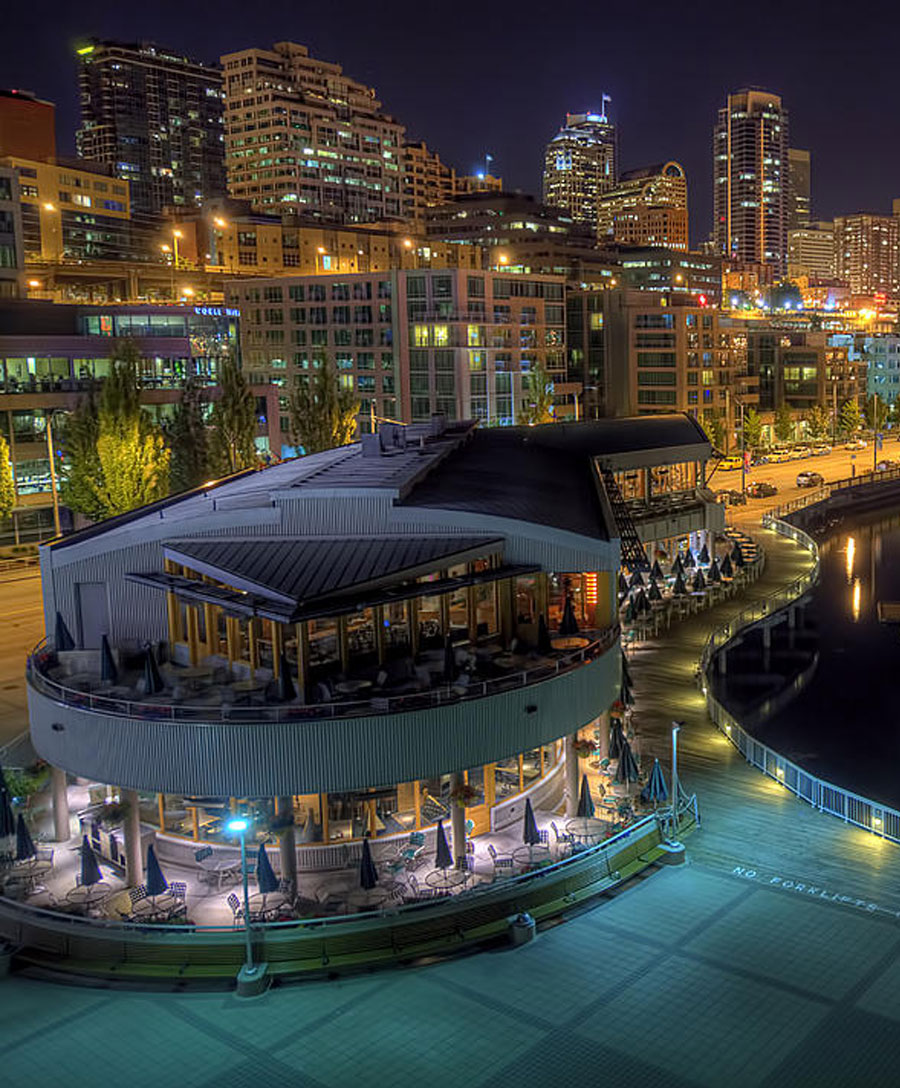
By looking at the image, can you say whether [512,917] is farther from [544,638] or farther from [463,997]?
[544,638]

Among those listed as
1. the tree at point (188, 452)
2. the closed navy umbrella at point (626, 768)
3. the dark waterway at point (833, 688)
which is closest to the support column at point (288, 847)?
the closed navy umbrella at point (626, 768)

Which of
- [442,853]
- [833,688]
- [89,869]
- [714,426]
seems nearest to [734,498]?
[714,426]

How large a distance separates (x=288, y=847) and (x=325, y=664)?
212 inches

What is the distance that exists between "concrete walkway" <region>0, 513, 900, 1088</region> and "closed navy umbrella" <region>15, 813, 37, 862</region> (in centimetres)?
493

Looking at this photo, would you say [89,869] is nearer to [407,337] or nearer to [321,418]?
[321,418]

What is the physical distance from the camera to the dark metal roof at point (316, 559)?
31.3 metres

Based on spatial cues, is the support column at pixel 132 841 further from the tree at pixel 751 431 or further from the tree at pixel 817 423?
the tree at pixel 817 423

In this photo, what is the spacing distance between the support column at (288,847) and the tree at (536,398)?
297 feet

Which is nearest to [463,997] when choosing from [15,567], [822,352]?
[15,567]

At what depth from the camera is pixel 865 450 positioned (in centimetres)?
16688

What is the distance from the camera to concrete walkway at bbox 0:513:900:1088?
22781mm

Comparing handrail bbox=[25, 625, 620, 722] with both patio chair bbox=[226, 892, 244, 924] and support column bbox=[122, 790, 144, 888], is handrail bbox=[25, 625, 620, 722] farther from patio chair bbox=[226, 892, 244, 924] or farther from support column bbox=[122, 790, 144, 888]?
patio chair bbox=[226, 892, 244, 924]

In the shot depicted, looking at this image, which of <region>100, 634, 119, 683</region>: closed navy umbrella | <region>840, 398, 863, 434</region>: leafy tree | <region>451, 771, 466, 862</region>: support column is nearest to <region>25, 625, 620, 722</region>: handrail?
<region>100, 634, 119, 683</region>: closed navy umbrella

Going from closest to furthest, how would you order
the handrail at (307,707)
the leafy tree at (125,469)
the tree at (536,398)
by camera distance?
the handrail at (307,707)
the leafy tree at (125,469)
the tree at (536,398)
